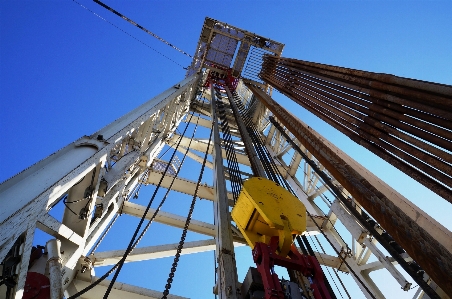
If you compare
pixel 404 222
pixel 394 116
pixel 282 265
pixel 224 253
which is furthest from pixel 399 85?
pixel 224 253

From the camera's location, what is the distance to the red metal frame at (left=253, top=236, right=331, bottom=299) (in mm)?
2082

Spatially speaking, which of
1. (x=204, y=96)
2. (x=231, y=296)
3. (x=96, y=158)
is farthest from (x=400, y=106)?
(x=204, y=96)

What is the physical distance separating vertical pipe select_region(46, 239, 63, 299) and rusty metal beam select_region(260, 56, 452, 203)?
2.78 metres

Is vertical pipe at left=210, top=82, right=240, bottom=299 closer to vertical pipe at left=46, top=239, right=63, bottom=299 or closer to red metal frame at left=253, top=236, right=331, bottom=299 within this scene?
red metal frame at left=253, top=236, right=331, bottom=299

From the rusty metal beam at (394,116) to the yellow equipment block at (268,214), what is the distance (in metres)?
1.01

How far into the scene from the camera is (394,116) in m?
3.03

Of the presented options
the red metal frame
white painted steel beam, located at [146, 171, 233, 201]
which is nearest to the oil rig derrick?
the red metal frame

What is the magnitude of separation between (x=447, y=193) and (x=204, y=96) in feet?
38.3

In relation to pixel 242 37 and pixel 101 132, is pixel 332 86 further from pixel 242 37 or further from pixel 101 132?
pixel 242 37

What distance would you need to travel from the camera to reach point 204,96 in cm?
1327

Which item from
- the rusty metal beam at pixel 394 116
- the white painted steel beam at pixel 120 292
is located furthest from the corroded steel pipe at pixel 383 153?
the white painted steel beam at pixel 120 292

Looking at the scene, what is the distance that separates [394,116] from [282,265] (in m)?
1.87

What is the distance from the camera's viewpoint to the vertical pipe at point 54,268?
2.17 metres

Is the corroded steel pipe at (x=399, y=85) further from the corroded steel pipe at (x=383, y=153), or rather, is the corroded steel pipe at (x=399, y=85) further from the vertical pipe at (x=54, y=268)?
the vertical pipe at (x=54, y=268)
